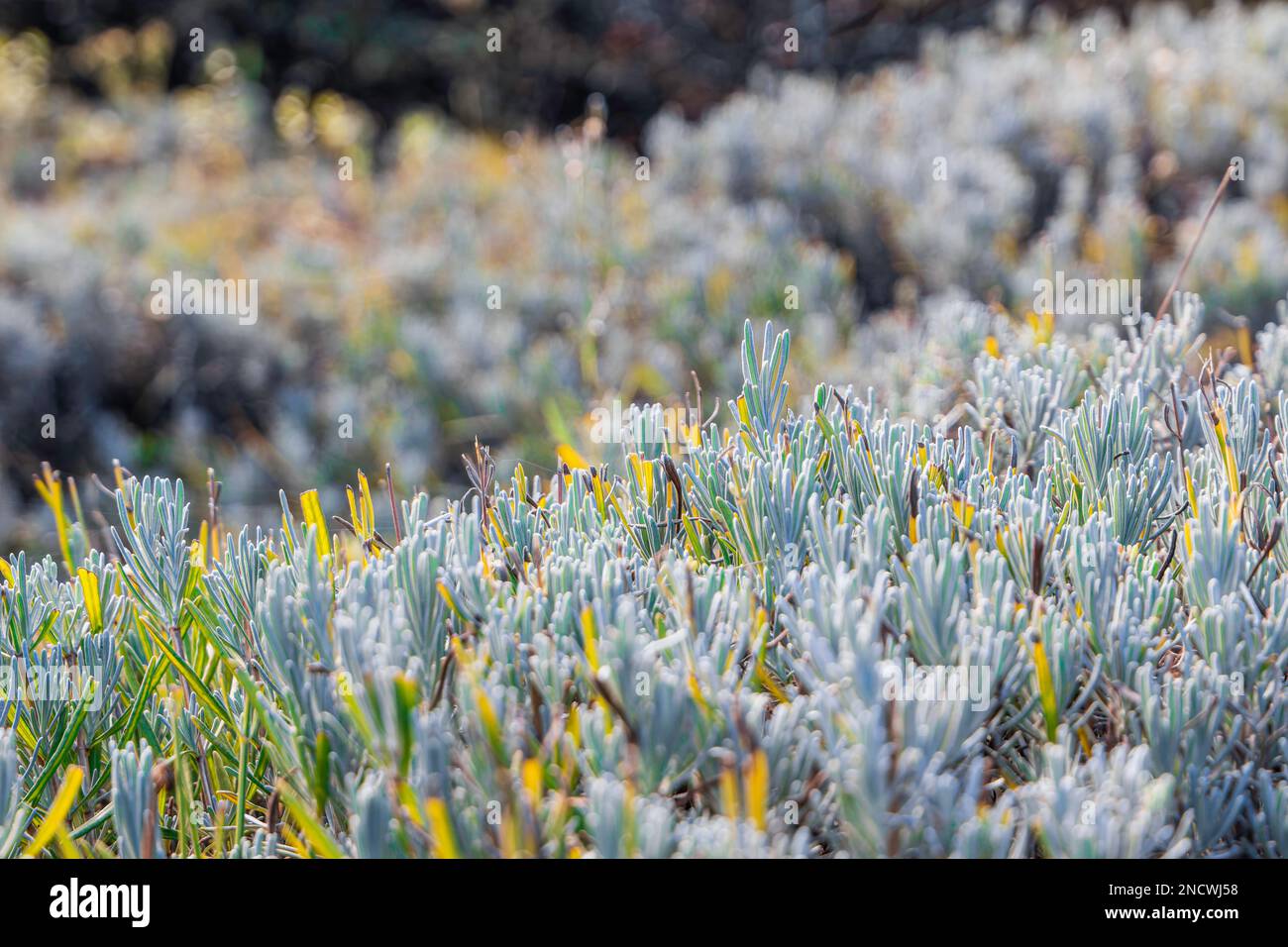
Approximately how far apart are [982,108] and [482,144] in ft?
13.1

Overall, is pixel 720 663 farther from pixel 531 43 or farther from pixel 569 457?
pixel 531 43

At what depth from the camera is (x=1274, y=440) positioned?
1868 millimetres

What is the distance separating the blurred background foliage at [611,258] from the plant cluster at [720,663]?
830 millimetres

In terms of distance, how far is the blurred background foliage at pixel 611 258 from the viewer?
4438mm

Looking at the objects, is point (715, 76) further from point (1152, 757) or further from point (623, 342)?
point (1152, 757)

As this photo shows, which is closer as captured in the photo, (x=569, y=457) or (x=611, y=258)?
(x=569, y=457)

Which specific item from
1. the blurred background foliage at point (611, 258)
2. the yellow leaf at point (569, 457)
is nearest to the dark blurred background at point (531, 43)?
the blurred background foliage at point (611, 258)

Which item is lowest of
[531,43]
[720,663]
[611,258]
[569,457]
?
[720,663]

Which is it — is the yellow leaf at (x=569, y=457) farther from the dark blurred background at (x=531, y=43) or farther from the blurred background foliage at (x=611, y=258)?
the dark blurred background at (x=531, y=43)

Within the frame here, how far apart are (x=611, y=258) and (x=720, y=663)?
3.85m

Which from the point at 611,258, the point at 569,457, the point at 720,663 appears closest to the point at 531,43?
the point at 611,258

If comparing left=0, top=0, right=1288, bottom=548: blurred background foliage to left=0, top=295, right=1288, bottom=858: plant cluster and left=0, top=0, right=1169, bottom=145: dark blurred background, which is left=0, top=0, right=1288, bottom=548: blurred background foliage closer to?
left=0, top=295, right=1288, bottom=858: plant cluster

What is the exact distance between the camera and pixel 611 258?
5047 millimetres

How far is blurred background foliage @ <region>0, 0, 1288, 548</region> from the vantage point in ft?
14.6
